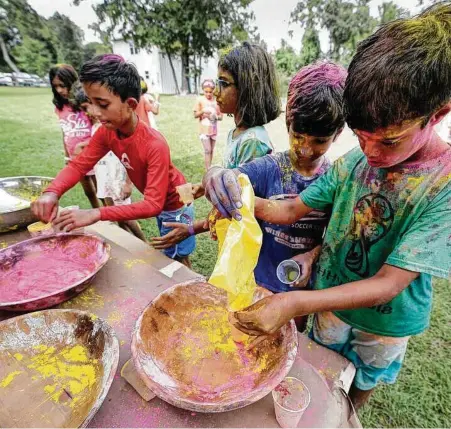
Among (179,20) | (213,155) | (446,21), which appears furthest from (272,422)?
(179,20)

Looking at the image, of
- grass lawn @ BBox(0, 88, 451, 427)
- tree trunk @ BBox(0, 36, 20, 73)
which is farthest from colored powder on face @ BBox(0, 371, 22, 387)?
tree trunk @ BBox(0, 36, 20, 73)

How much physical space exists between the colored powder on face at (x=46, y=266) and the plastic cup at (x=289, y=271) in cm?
92

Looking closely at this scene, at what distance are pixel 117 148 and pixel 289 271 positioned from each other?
1.50 metres

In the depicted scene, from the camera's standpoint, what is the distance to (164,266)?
1788 millimetres

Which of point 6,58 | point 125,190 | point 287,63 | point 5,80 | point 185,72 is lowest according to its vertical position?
point 125,190

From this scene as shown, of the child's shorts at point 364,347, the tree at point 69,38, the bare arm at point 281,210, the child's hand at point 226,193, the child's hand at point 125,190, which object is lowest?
the child's shorts at point 364,347

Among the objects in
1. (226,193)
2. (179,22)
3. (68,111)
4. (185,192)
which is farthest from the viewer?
(179,22)

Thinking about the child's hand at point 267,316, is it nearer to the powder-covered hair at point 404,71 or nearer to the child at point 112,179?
the powder-covered hair at point 404,71

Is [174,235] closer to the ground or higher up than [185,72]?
closer to the ground

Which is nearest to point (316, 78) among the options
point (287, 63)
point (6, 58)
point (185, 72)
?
point (287, 63)

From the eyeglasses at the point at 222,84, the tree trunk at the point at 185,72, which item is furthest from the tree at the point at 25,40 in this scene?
the eyeglasses at the point at 222,84

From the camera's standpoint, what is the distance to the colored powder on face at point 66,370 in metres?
1.03

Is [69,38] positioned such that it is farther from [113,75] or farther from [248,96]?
[248,96]

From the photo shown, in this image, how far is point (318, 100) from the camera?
47.0 inches
